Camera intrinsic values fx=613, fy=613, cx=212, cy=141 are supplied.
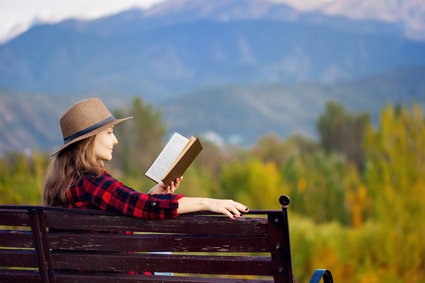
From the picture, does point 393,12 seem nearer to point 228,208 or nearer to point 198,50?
point 198,50

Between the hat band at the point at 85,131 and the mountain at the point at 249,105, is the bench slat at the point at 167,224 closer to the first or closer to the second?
the hat band at the point at 85,131

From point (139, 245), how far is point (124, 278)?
0.15 metres

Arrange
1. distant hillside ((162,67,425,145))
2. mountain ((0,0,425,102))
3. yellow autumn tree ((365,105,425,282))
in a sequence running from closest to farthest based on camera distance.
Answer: yellow autumn tree ((365,105,425,282)), distant hillside ((162,67,425,145)), mountain ((0,0,425,102))

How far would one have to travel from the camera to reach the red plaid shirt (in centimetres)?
184

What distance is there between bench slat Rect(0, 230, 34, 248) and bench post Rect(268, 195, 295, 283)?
789mm

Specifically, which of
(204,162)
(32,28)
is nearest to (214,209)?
(204,162)

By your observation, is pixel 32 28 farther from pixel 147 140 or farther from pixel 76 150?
pixel 76 150

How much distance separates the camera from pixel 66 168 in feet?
6.84

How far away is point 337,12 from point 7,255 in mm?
204702

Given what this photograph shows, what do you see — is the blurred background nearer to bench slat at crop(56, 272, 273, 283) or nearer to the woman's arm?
bench slat at crop(56, 272, 273, 283)

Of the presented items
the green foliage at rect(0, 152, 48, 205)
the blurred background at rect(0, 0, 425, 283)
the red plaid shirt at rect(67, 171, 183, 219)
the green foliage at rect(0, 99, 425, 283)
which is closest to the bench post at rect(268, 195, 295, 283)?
the red plaid shirt at rect(67, 171, 183, 219)

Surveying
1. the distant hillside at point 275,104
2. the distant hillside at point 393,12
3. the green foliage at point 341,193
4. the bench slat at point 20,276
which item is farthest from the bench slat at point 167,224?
the distant hillside at point 393,12

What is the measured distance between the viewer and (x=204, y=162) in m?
51.2

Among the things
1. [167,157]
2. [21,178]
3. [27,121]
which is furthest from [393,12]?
[167,157]
